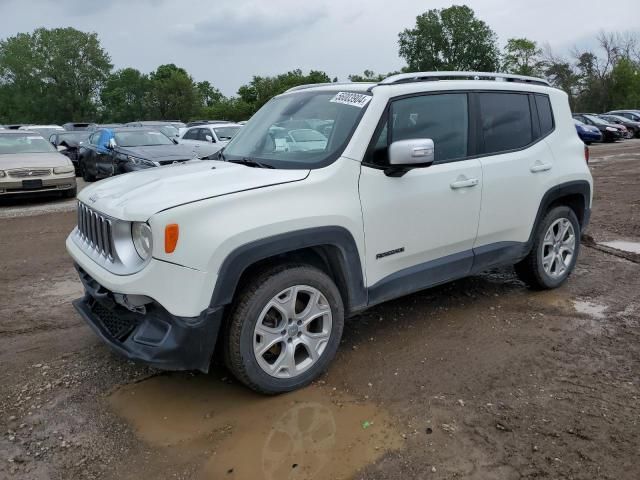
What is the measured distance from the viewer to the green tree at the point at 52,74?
72.8 meters

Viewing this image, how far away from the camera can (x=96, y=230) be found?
3461 mm

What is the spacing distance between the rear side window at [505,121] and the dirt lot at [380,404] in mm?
1396

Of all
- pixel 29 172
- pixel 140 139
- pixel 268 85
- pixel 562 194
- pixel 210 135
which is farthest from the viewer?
pixel 268 85

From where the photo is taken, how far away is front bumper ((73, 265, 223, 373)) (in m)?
2.94

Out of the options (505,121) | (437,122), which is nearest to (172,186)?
(437,122)

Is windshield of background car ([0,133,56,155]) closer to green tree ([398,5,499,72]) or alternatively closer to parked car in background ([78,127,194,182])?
parked car in background ([78,127,194,182])

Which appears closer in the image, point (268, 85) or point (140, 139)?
point (140, 139)

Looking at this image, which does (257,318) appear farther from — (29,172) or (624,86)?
(624,86)

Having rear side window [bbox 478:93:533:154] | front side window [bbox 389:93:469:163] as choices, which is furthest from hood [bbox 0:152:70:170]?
rear side window [bbox 478:93:533:154]

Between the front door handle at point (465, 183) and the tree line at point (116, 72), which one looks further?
the tree line at point (116, 72)

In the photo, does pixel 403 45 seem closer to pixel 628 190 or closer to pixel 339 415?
pixel 628 190

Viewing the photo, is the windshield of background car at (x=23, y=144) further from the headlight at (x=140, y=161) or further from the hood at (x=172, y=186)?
the hood at (x=172, y=186)

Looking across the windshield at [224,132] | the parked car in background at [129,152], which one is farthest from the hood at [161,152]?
the windshield at [224,132]

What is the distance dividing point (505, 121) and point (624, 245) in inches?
134
